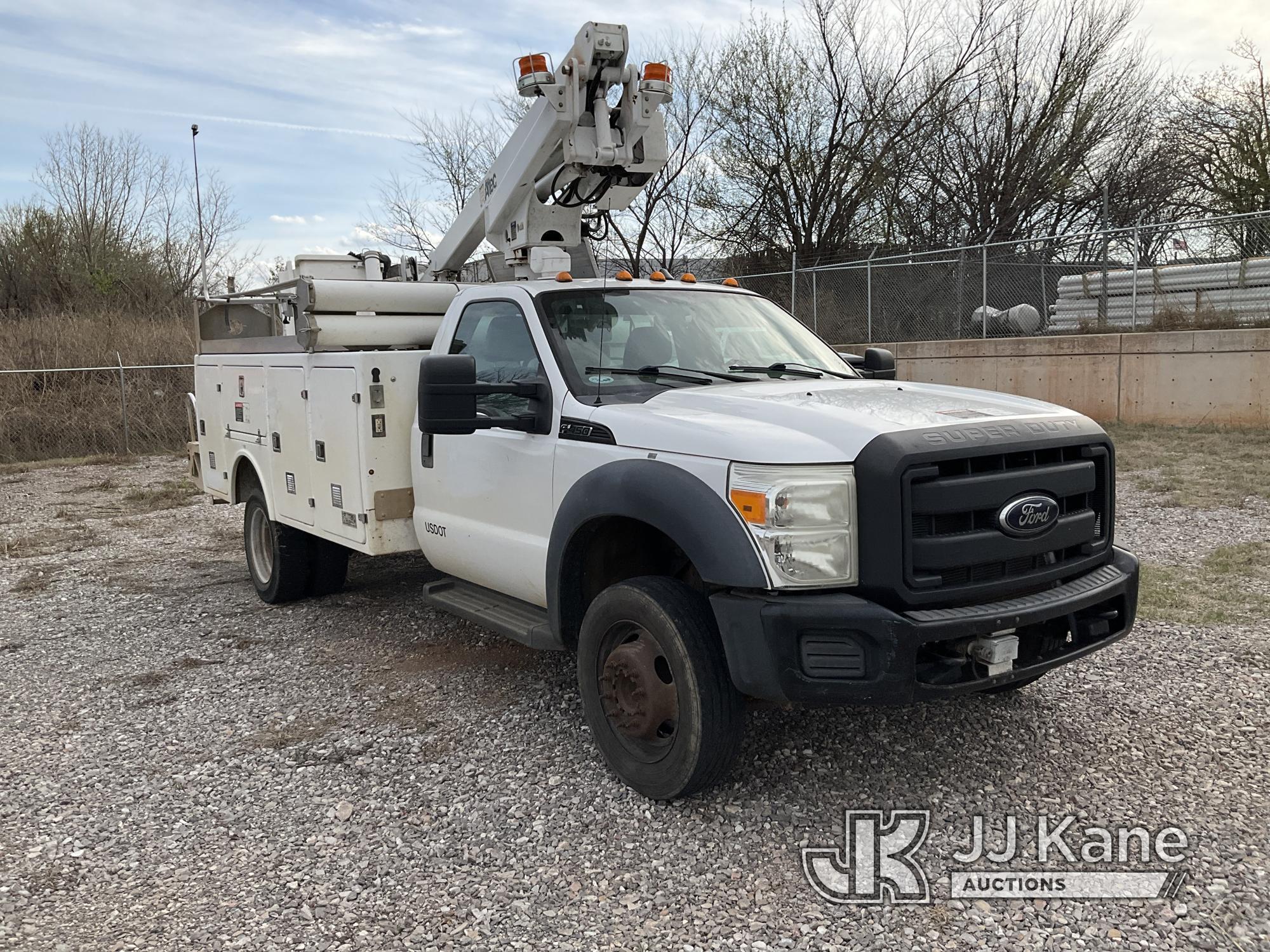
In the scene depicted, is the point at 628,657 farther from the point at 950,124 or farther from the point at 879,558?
the point at 950,124

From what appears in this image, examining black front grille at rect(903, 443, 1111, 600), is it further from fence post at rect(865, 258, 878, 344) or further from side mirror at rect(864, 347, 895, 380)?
fence post at rect(865, 258, 878, 344)

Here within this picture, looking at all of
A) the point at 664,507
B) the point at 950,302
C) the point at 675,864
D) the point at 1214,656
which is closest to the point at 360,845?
the point at 675,864

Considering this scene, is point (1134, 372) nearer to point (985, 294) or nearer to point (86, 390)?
point (985, 294)

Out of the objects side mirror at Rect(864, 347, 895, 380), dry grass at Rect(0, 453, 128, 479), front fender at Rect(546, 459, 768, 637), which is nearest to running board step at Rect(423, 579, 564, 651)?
front fender at Rect(546, 459, 768, 637)

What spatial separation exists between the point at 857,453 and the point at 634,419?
38.3 inches

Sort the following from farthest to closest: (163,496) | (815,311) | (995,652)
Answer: (815,311), (163,496), (995,652)

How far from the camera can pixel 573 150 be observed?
231 inches

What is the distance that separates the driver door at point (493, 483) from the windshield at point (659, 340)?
0.18m

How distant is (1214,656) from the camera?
5.28 meters

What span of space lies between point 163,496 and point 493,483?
361 inches

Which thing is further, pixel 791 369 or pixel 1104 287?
pixel 1104 287

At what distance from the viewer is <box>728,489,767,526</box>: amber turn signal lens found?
3.40 m

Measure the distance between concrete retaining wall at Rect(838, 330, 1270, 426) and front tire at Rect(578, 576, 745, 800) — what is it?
1383cm

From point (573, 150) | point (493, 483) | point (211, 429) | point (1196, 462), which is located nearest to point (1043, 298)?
point (1196, 462)
